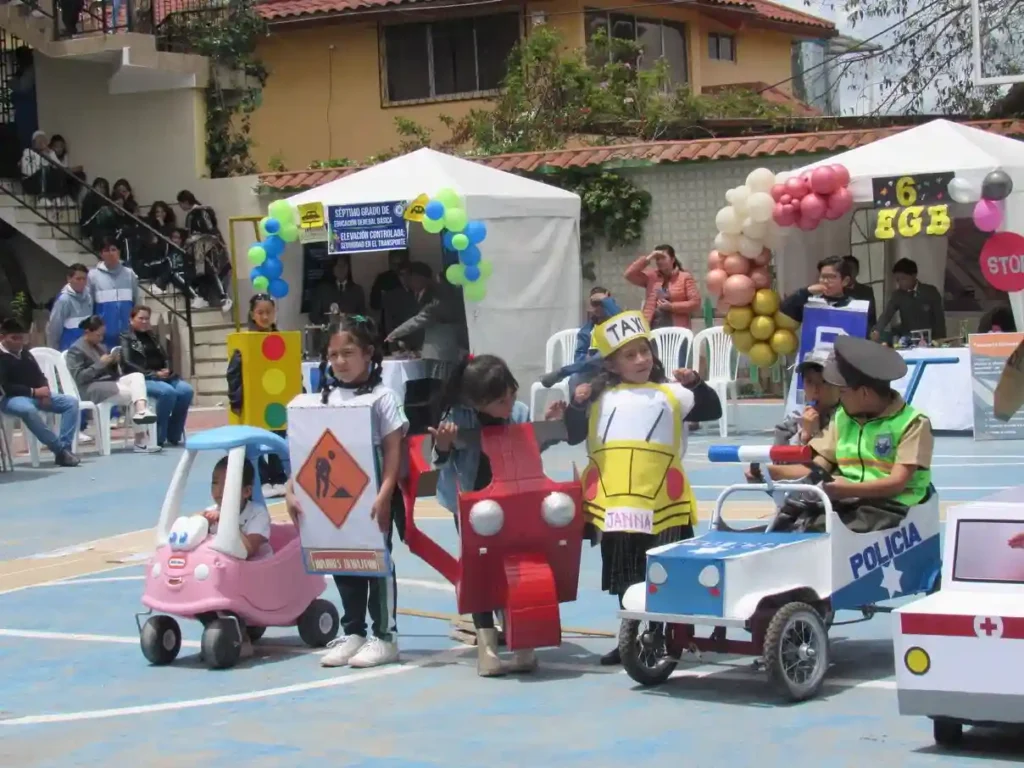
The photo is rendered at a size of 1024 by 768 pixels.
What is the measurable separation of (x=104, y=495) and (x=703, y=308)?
8555mm

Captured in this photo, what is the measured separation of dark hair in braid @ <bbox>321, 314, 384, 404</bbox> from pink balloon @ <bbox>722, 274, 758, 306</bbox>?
8.50 meters

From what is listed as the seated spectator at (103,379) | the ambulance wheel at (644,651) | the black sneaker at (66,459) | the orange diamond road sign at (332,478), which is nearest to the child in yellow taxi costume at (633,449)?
the ambulance wheel at (644,651)

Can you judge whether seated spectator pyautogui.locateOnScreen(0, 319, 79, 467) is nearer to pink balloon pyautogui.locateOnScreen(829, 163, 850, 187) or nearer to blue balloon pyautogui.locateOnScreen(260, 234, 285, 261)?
blue balloon pyautogui.locateOnScreen(260, 234, 285, 261)

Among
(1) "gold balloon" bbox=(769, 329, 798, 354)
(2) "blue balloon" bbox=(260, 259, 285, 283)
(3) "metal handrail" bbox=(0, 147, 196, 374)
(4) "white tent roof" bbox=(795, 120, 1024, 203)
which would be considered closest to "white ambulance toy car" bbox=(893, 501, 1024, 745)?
(1) "gold balloon" bbox=(769, 329, 798, 354)

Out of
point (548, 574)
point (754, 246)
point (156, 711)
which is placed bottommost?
point (156, 711)

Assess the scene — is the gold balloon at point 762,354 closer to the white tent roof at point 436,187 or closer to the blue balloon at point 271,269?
the white tent roof at point 436,187

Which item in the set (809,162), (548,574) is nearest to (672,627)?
(548,574)

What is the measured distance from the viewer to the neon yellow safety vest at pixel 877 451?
671cm

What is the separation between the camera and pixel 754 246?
16.0 metres

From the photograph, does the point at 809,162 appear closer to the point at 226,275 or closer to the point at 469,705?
the point at 226,275

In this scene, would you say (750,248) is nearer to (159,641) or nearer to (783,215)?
(783,215)

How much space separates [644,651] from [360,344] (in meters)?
1.85

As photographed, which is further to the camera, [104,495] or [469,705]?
[104,495]

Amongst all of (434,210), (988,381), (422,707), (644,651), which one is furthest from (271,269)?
(644,651)
